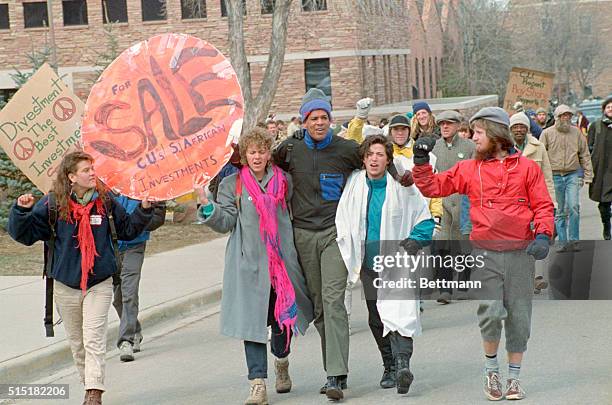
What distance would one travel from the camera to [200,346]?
1012cm

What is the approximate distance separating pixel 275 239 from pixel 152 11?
38937 mm

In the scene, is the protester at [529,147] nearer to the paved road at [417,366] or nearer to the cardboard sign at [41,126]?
Answer: the paved road at [417,366]

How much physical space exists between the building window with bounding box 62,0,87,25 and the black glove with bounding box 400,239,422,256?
131ft

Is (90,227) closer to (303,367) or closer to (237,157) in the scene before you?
(237,157)

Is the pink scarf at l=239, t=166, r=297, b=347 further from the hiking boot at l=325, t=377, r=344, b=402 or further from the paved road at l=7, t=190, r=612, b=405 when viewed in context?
the paved road at l=7, t=190, r=612, b=405

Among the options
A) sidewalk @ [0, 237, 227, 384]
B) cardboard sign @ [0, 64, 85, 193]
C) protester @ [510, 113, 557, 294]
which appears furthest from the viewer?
cardboard sign @ [0, 64, 85, 193]

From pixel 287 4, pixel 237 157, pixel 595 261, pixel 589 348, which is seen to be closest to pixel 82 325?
pixel 237 157

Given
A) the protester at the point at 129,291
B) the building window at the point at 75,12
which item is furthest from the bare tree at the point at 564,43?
the protester at the point at 129,291

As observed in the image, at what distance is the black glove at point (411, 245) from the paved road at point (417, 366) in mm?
921

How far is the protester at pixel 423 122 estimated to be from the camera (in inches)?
460

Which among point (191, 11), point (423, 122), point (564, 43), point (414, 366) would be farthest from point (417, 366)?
point (564, 43)

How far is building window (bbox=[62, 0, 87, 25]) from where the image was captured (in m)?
45.8

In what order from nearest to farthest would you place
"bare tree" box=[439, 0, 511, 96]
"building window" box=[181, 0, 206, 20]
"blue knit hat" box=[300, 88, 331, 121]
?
"blue knit hat" box=[300, 88, 331, 121] → "building window" box=[181, 0, 206, 20] → "bare tree" box=[439, 0, 511, 96]

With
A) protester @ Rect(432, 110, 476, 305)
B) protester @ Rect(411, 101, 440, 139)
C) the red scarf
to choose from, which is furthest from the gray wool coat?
protester @ Rect(411, 101, 440, 139)
